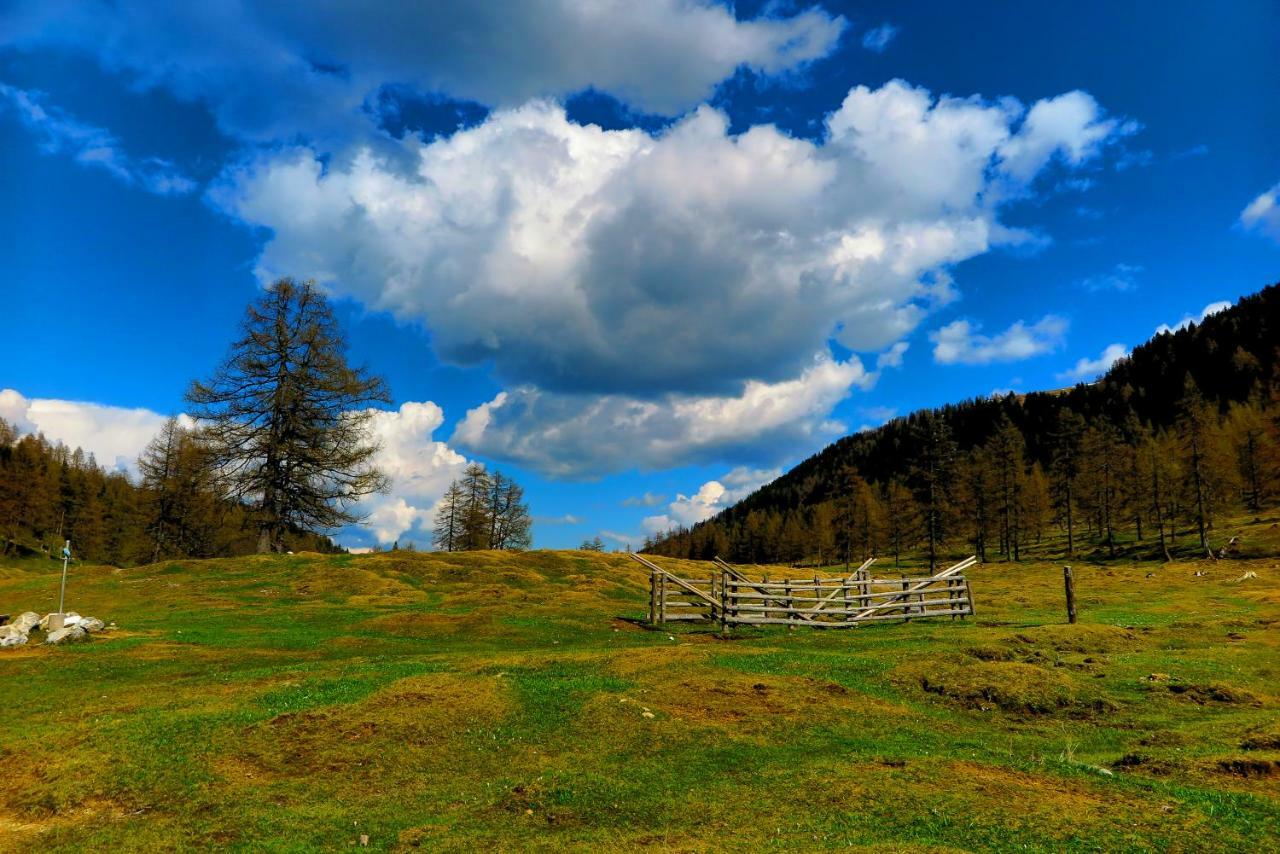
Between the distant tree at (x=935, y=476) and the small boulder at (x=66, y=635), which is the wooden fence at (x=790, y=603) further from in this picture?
the distant tree at (x=935, y=476)

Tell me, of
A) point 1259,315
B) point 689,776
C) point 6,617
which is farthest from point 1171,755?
point 1259,315

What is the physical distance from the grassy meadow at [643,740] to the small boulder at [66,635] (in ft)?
3.13

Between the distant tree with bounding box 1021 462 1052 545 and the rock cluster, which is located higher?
the distant tree with bounding box 1021 462 1052 545

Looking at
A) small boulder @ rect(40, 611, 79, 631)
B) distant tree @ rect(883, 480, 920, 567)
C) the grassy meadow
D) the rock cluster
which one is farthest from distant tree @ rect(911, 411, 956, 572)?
small boulder @ rect(40, 611, 79, 631)

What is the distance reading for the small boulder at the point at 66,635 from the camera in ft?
70.6

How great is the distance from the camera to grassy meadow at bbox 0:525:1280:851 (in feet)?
28.4

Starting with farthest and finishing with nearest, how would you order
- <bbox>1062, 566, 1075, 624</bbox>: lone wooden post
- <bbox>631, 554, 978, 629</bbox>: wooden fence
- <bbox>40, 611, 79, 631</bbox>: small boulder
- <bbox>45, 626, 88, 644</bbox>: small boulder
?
<bbox>631, 554, 978, 629</bbox>: wooden fence
<bbox>1062, 566, 1075, 624</bbox>: lone wooden post
<bbox>40, 611, 79, 631</bbox>: small boulder
<bbox>45, 626, 88, 644</bbox>: small boulder

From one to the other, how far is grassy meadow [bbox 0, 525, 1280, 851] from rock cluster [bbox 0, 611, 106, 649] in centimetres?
106

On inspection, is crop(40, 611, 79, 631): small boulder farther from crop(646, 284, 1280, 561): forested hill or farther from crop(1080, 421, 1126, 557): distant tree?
crop(1080, 421, 1126, 557): distant tree

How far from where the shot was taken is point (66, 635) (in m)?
21.8

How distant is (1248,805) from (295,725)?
14628 mm

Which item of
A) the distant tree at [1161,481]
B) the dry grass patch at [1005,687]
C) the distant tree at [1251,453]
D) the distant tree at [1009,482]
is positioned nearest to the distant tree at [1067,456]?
the distant tree at [1009,482]

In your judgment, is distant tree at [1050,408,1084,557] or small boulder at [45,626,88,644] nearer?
small boulder at [45,626,88,644]

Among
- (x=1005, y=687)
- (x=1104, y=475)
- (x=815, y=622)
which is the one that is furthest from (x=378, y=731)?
(x=1104, y=475)
